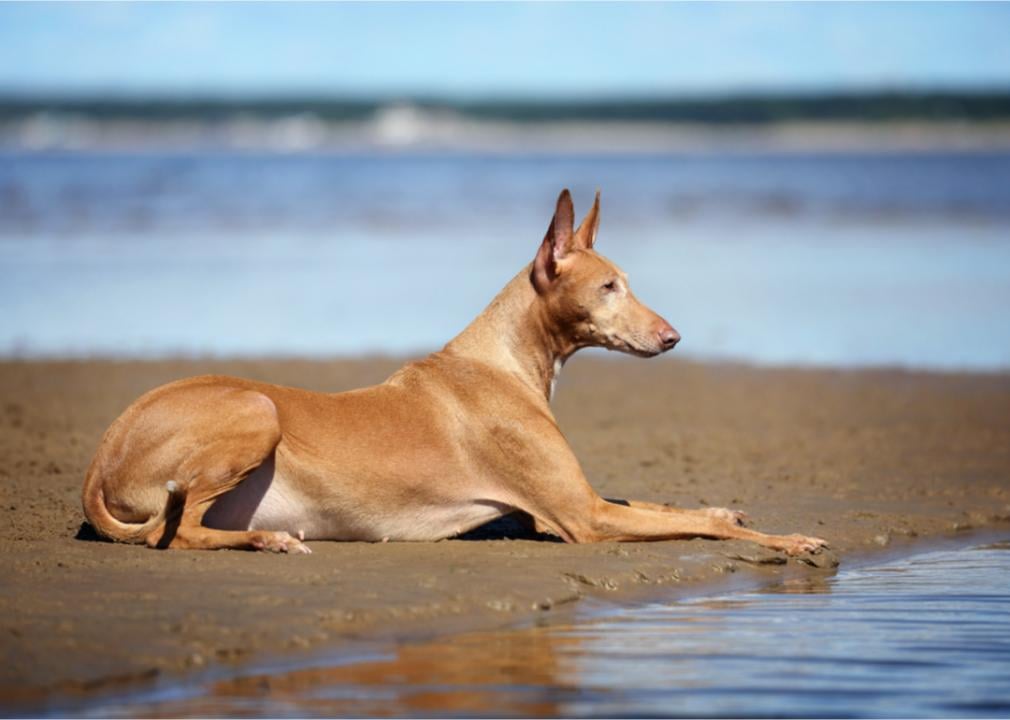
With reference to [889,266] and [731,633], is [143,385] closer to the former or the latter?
[731,633]

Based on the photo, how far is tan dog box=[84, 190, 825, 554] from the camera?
28.0 feet

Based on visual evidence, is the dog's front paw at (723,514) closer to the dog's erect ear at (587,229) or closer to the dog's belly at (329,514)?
the dog's belly at (329,514)

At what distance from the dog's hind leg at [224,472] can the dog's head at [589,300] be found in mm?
1806

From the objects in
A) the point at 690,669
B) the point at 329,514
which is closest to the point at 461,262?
the point at 329,514

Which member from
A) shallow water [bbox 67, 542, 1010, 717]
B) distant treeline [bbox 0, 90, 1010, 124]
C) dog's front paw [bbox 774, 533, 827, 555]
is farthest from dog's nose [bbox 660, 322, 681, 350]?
distant treeline [bbox 0, 90, 1010, 124]

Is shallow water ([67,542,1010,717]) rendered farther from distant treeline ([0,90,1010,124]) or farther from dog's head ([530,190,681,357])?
distant treeline ([0,90,1010,124])

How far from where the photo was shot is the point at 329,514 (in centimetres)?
883

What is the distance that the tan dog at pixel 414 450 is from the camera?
28.0ft

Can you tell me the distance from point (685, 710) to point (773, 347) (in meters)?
12.1

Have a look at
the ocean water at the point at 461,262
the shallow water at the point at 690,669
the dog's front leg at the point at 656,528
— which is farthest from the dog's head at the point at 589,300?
the ocean water at the point at 461,262

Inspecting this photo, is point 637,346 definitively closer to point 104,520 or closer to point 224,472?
point 224,472

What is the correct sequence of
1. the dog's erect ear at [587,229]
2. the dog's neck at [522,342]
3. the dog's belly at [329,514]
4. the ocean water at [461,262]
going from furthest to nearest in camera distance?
1. the ocean water at [461,262]
2. the dog's erect ear at [587,229]
3. the dog's neck at [522,342]
4. the dog's belly at [329,514]

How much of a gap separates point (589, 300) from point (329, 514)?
76.3 inches

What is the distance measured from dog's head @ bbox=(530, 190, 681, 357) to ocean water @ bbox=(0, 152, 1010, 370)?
807cm
